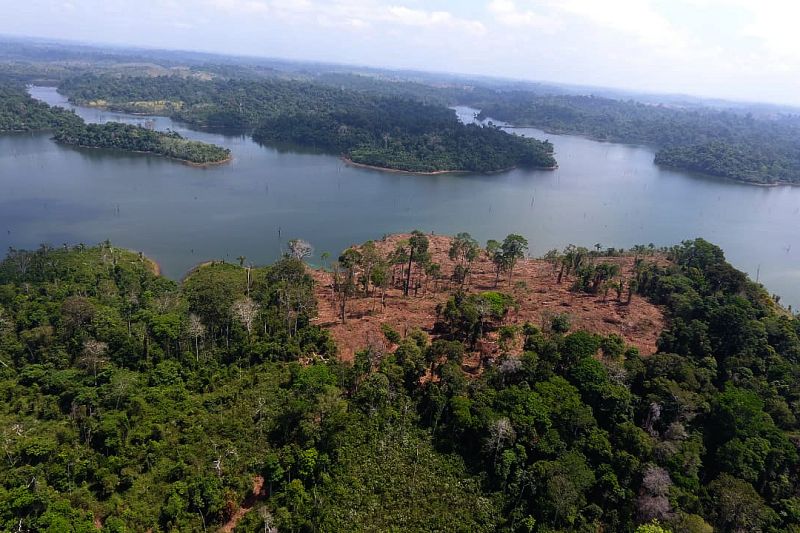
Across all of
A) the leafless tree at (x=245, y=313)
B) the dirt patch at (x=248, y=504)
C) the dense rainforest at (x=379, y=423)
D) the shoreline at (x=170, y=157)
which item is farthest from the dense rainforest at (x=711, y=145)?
the dirt patch at (x=248, y=504)

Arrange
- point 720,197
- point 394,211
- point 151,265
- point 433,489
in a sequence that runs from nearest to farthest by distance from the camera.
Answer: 1. point 433,489
2. point 151,265
3. point 394,211
4. point 720,197

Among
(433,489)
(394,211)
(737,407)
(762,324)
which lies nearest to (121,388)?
(433,489)

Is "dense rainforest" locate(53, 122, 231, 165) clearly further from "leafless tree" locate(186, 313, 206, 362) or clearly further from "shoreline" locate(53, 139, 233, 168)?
"leafless tree" locate(186, 313, 206, 362)

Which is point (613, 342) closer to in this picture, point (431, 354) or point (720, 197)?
point (431, 354)

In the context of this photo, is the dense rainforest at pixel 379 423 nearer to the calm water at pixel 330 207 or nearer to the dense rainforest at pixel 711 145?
the calm water at pixel 330 207

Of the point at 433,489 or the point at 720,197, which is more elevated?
the point at 720,197

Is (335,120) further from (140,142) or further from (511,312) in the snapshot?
(511,312)
